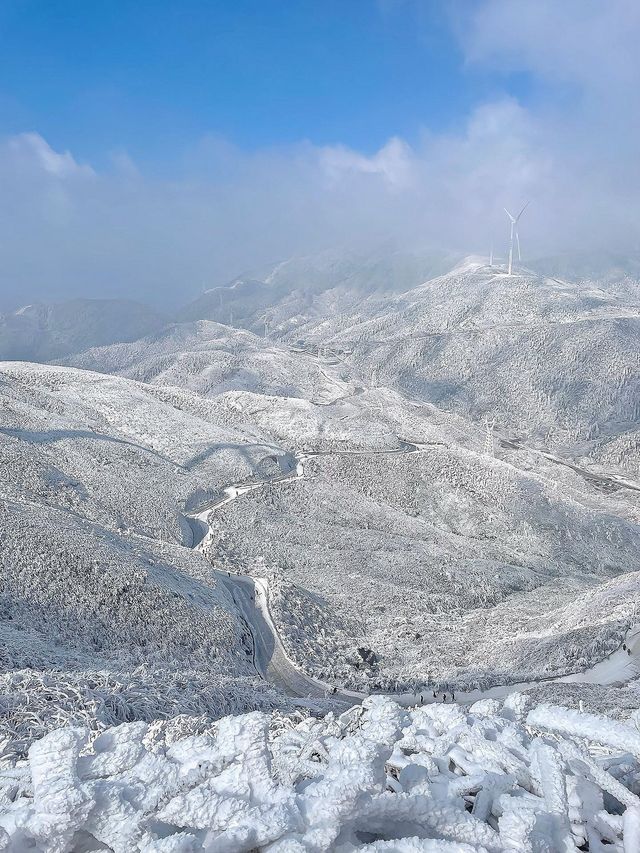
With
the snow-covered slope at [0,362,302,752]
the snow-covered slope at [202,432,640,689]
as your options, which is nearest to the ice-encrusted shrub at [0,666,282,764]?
the snow-covered slope at [0,362,302,752]

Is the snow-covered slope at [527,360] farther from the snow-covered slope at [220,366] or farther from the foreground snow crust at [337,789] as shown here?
the foreground snow crust at [337,789]

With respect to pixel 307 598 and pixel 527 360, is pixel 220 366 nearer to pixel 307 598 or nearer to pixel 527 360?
pixel 527 360

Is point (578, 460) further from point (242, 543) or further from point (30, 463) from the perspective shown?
point (30, 463)

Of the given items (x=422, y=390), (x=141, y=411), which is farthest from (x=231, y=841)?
(x=422, y=390)

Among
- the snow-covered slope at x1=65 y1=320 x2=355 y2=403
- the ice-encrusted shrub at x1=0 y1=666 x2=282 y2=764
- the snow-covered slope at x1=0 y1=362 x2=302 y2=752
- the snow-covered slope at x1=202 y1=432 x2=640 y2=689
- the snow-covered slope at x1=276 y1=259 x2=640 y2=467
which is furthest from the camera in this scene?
the snow-covered slope at x1=276 y1=259 x2=640 y2=467

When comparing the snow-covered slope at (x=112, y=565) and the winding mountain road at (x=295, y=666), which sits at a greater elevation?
the snow-covered slope at (x=112, y=565)

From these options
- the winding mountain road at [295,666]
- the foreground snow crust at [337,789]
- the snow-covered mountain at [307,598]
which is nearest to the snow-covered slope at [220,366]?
the snow-covered mountain at [307,598]

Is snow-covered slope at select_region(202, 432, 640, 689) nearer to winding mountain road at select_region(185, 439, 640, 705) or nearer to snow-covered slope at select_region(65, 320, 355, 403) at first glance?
winding mountain road at select_region(185, 439, 640, 705)

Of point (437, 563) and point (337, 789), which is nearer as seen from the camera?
point (337, 789)

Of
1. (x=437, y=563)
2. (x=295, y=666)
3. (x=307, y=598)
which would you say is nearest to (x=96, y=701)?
(x=295, y=666)
